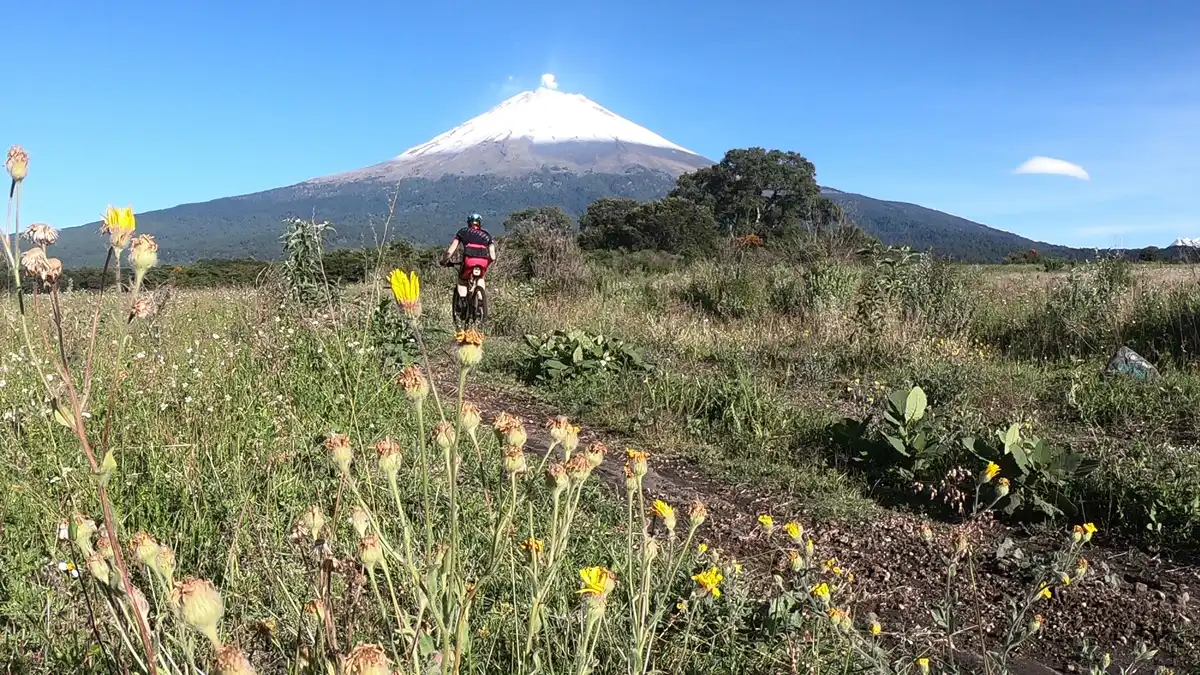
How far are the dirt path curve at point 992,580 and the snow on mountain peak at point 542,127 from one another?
467 feet

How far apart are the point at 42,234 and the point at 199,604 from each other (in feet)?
2.06

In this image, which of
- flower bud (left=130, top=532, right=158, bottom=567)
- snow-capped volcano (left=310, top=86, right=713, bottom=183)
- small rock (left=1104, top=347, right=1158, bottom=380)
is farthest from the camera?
snow-capped volcano (left=310, top=86, right=713, bottom=183)

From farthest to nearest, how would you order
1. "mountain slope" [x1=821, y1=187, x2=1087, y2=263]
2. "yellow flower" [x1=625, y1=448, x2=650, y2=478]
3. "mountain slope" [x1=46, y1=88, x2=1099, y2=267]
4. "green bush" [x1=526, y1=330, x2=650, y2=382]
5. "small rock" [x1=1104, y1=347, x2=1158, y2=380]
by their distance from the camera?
"mountain slope" [x1=46, y1=88, x2=1099, y2=267]
"mountain slope" [x1=821, y1=187, x2=1087, y2=263]
"green bush" [x1=526, y1=330, x2=650, y2=382]
"small rock" [x1=1104, y1=347, x2=1158, y2=380]
"yellow flower" [x1=625, y1=448, x2=650, y2=478]

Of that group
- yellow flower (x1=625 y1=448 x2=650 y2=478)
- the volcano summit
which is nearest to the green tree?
yellow flower (x1=625 y1=448 x2=650 y2=478)

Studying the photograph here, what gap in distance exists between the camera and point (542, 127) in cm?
15012

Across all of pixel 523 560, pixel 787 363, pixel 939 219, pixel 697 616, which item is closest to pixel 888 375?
pixel 787 363

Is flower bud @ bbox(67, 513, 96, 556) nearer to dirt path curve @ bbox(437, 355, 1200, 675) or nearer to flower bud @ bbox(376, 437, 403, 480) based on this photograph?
flower bud @ bbox(376, 437, 403, 480)

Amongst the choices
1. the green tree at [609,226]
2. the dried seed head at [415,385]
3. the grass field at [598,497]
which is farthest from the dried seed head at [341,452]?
the green tree at [609,226]

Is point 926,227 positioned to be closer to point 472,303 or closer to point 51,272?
point 472,303

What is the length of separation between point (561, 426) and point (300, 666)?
48 centimetres

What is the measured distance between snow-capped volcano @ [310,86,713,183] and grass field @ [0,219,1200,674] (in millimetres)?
125334

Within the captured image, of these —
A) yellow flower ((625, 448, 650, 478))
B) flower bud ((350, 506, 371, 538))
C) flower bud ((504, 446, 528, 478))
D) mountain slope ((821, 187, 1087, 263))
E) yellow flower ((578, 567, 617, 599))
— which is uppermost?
mountain slope ((821, 187, 1087, 263))

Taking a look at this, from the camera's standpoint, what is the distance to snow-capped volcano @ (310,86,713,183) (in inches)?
5295

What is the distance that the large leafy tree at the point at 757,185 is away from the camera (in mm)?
47344
